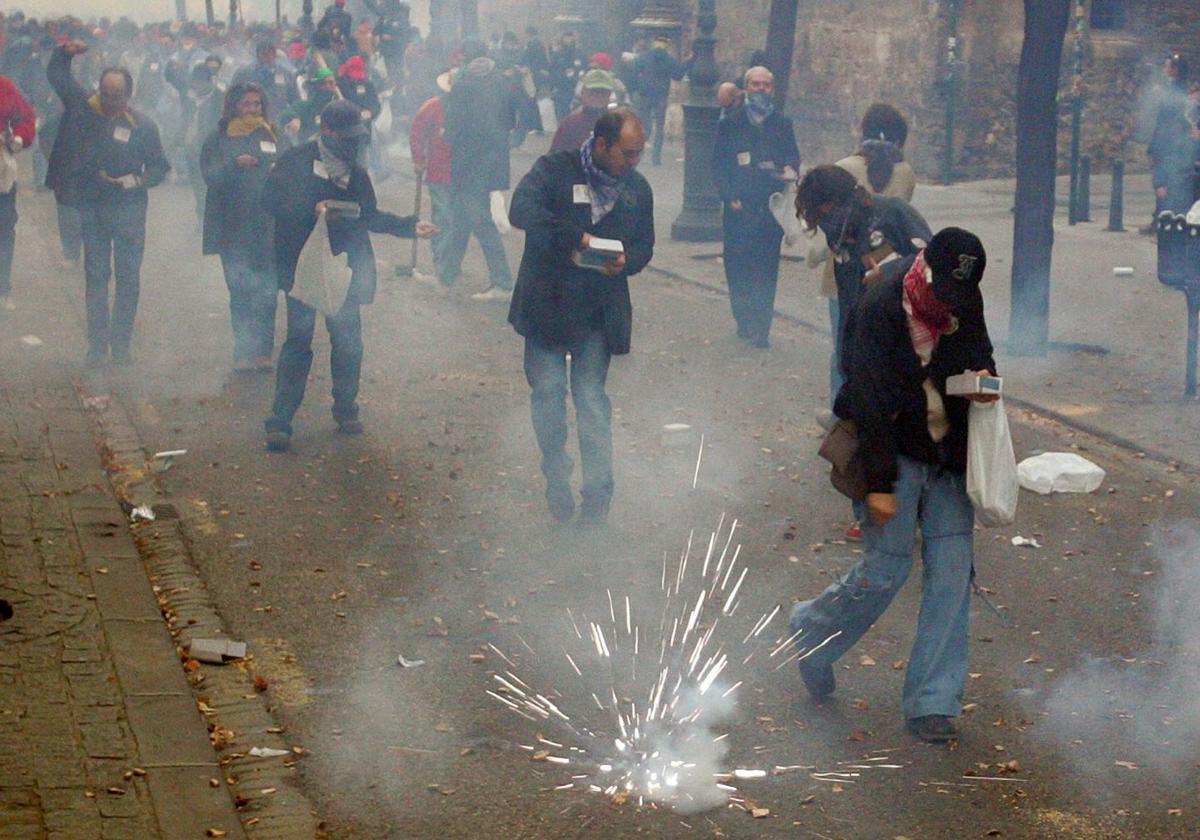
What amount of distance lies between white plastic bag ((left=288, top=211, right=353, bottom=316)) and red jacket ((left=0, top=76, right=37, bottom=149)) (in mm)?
4944

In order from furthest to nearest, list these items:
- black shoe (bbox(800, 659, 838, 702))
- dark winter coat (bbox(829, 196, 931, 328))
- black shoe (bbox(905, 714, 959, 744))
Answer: dark winter coat (bbox(829, 196, 931, 328)) → black shoe (bbox(800, 659, 838, 702)) → black shoe (bbox(905, 714, 959, 744))

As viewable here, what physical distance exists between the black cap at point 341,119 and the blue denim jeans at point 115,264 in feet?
8.43

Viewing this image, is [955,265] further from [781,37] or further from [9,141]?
[781,37]

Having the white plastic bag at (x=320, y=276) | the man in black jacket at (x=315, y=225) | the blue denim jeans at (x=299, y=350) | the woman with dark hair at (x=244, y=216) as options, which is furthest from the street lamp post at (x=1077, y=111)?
the white plastic bag at (x=320, y=276)

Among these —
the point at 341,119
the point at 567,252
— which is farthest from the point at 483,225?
the point at 567,252


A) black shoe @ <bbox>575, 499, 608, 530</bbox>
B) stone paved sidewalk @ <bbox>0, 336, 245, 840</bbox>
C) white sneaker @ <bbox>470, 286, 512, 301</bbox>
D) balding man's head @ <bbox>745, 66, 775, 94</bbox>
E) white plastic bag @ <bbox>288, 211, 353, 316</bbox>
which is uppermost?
balding man's head @ <bbox>745, 66, 775, 94</bbox>

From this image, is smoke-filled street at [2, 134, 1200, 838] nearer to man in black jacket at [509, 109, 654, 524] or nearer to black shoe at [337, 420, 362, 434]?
black shoe at [337, 420, 362, 434]

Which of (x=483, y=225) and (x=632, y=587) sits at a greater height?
A: (x=483, y=225)

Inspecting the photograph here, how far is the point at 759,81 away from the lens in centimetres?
1230

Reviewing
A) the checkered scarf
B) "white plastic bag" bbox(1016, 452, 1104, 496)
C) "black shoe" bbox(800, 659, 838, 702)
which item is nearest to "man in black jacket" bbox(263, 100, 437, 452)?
"white plastic bag" bbox(1016, 452, 1104, 496)

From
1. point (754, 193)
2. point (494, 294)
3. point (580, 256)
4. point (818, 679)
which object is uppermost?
point (754, 193)

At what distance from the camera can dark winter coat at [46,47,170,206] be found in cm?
1084

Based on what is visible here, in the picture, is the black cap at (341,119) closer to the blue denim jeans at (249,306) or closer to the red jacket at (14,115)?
the blue denim jeans at (249,306)

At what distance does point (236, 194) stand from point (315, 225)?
2192 millimetres
